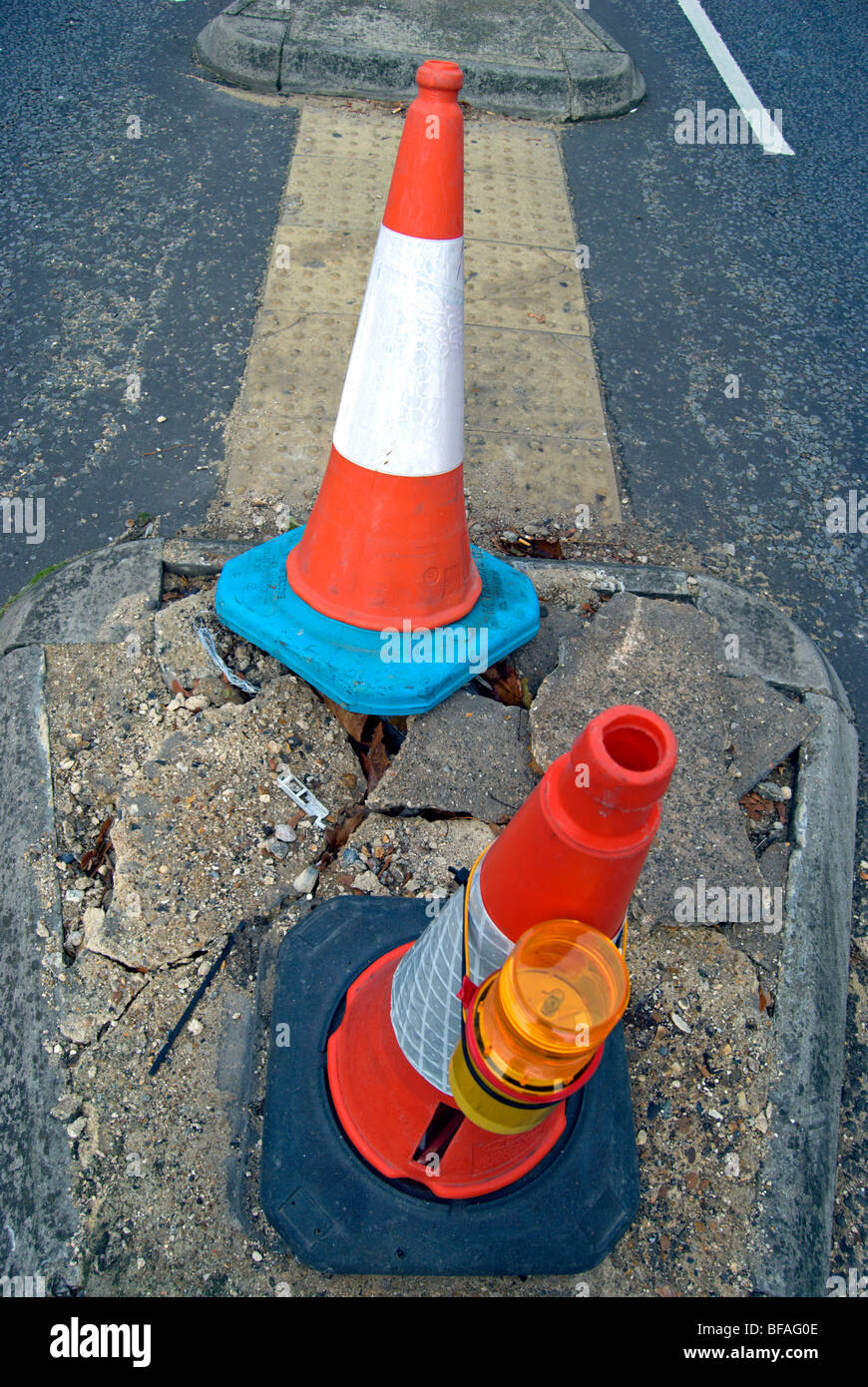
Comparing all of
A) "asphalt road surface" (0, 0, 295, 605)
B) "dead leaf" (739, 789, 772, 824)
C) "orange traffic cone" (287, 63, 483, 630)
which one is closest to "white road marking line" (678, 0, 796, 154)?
"asphalt road surface" (0, 0, 295, 605)

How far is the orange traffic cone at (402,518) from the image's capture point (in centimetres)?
216

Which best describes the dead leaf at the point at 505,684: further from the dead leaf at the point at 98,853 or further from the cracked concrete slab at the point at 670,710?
the dead leaf at the point at 98,853

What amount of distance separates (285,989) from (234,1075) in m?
0.21

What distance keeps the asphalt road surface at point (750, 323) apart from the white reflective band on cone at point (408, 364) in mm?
1408

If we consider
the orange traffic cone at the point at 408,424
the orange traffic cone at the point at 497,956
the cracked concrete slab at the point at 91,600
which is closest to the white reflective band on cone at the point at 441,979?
the orange traffic cone at the point at 497,956

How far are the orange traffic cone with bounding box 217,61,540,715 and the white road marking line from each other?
4.52 m

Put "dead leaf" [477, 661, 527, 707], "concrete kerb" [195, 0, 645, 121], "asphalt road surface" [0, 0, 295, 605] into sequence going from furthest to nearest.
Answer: "concrete kerb" [195, 0, 645, 121], "asphalt road surface" [0, 0, 295, 605], "dead leaf" [477, 661, 527, 707]

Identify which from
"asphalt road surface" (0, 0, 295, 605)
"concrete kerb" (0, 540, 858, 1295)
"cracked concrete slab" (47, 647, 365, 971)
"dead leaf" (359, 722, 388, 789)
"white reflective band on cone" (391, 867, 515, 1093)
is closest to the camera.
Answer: "white reflective band on cone" (391, 867, 515, 1093)

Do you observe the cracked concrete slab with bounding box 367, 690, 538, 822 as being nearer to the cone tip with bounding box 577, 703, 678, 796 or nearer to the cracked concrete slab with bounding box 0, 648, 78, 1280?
the cracked concrete slab with bounding box 0, 648, 78, 1280

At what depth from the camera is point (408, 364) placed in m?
2.26

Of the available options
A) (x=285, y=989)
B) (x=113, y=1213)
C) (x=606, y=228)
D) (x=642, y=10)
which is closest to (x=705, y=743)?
(x=285, y=989)

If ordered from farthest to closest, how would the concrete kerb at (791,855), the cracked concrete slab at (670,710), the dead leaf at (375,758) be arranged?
the dead leaf at (375,758) < the cracked concrete slab at (670,710) < the concrete kerb at (791,855)

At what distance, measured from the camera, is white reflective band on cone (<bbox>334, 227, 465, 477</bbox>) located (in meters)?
2.21
